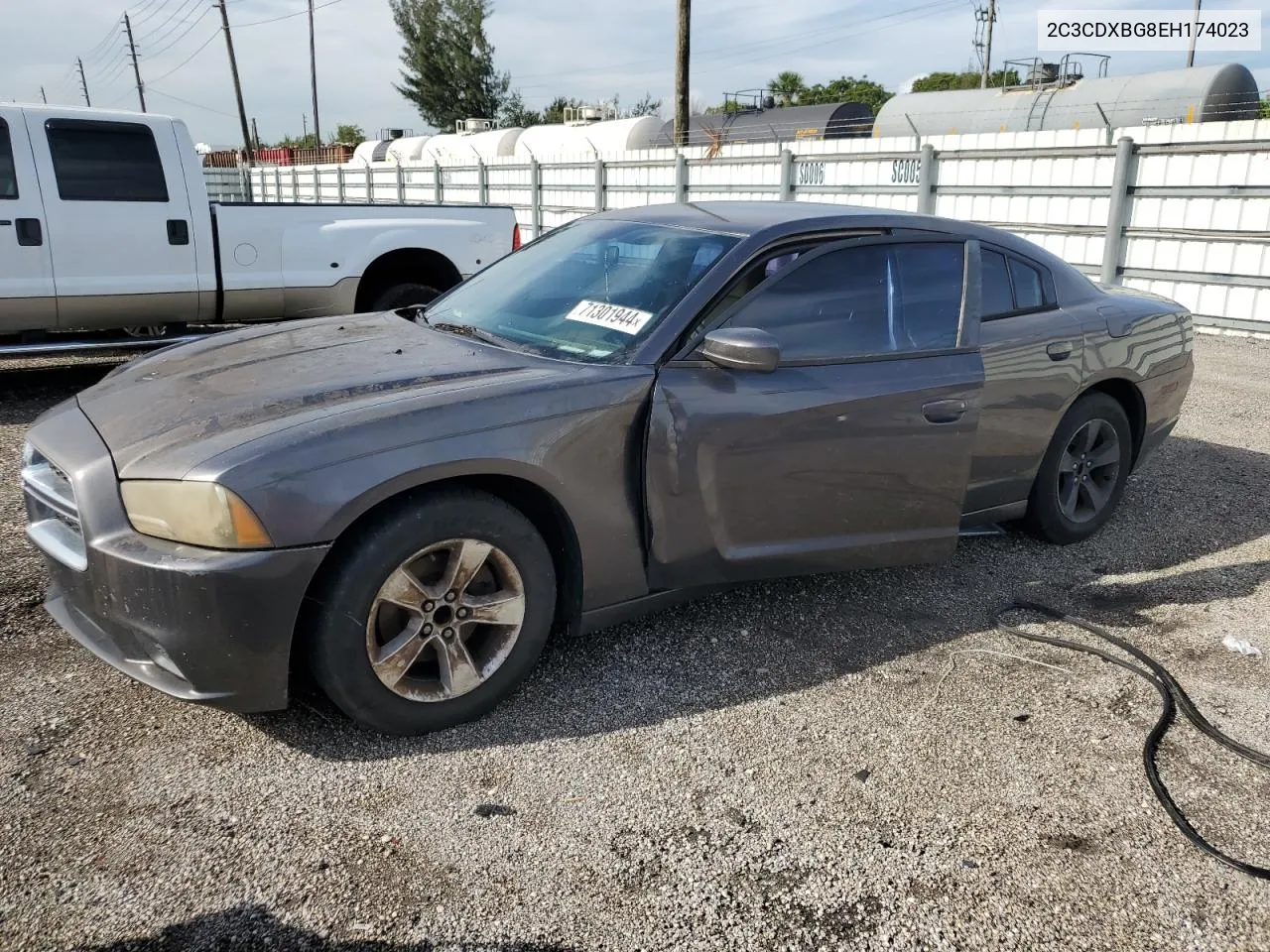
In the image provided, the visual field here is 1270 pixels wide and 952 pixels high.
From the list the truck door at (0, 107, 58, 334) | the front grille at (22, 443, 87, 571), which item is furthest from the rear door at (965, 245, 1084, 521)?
the truck door at (0, 107, 58, 334)

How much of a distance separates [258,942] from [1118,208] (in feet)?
39.2

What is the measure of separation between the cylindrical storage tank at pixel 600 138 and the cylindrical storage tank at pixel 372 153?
1017 centimetres

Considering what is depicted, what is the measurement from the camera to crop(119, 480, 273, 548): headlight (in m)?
2.57

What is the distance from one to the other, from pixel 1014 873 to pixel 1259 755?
3.58 ft

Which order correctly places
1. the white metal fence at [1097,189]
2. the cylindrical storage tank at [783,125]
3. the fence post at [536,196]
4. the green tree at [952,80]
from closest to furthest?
the white metal fence at [1097,189]
the fence post at [536,196]
the cylindrical storage tank at [783,125]
the green tree at [952,80]

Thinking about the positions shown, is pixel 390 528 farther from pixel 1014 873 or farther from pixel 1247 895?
pixel 1247 895

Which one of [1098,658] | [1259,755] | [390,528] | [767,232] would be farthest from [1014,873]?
[767,232]

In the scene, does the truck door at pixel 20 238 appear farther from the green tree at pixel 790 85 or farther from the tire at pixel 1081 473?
the green tree at pixel 790 85

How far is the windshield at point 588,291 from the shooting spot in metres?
3.46

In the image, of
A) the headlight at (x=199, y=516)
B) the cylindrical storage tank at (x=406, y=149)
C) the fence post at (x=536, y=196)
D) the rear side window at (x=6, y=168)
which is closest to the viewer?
the headlight at (x=199, y=516)

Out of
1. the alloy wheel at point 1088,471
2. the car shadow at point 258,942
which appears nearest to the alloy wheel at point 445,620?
the car shadow at point 258,942

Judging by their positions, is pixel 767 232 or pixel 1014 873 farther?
pixel 767 232

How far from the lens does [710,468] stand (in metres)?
3.29

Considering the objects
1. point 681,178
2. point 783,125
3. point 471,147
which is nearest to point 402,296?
point 681,178
